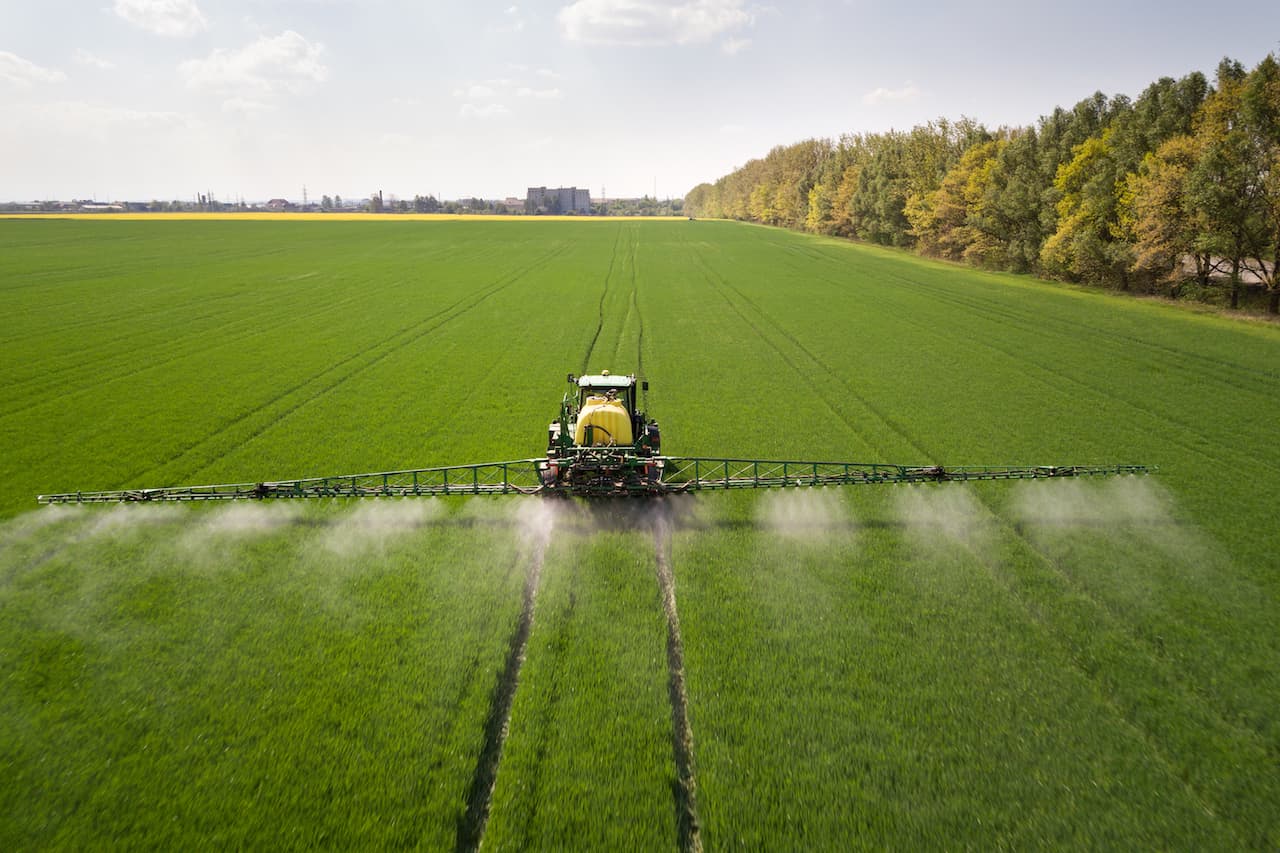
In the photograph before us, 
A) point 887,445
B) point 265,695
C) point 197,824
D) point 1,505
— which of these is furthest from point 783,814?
point 1,505

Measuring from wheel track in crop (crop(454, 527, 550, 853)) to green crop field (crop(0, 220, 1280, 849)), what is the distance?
0.13 feet

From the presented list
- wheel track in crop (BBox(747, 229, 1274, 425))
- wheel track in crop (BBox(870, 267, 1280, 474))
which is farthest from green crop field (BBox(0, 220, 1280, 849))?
wheel track in crop (BBox(747, 229, 1274, 425))

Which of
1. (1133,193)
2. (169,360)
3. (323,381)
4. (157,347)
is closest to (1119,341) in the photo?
(1133,193)

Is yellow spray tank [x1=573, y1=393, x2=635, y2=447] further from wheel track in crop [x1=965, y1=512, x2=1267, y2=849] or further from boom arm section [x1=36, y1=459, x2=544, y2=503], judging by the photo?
wheel track in crop [x1=965, y1=512, x2=1267, y2=849]

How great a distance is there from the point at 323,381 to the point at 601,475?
55.9ft

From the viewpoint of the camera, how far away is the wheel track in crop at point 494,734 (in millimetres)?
7598

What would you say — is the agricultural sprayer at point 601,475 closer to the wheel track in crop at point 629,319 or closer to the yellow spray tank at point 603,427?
the yellow spray tank at point 603,427

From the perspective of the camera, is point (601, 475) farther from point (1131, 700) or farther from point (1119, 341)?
point (1119, 341)

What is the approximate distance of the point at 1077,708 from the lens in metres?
9.35

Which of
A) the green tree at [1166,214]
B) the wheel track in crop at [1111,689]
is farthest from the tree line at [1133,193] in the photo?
the wheel track in crop at [1111,689]

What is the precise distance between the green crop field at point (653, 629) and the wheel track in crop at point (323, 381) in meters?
0.27

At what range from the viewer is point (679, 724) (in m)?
9.14

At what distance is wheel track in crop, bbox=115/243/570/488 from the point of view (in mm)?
19844

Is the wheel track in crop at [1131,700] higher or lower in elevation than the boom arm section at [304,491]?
lower
